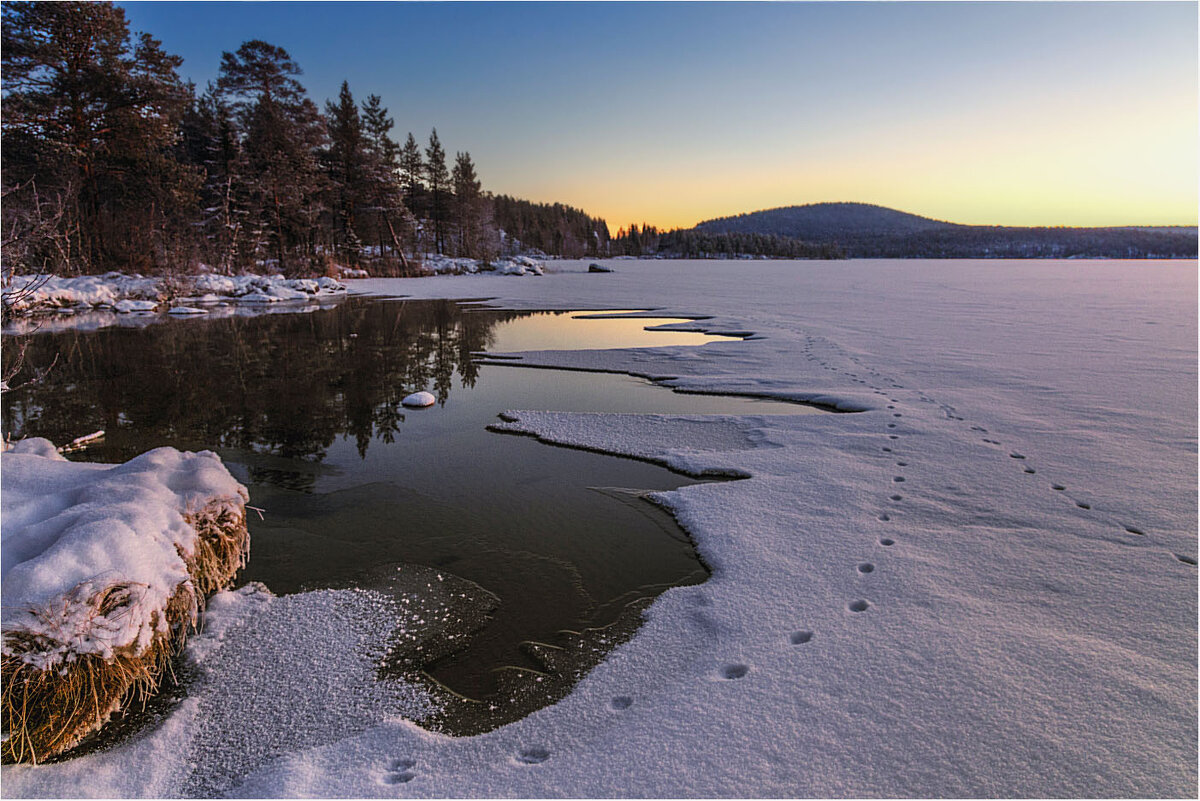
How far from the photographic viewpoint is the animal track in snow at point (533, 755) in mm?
2334

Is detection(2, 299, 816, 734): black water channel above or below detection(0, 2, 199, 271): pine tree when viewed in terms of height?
below

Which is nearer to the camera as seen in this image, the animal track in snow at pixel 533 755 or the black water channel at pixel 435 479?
the animal track in snow at pixel 533 755

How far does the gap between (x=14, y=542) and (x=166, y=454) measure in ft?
4.18

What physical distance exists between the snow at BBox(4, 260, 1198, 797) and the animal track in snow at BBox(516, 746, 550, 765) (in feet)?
0.04

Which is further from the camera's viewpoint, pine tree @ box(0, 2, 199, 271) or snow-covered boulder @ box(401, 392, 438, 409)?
pine tree @ box(0, 2, 199, 271)

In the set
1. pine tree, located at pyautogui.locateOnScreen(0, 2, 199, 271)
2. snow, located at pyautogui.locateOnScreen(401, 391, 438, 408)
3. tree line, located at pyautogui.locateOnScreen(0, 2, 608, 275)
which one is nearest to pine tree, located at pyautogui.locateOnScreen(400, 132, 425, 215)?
tree line, located at pyautogui.locateOnScreen(0, 2, 608, 275)

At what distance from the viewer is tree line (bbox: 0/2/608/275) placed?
2225cm

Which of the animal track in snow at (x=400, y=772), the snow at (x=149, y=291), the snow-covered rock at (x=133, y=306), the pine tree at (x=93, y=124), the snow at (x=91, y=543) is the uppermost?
the pine tree at (x=93, y=124)

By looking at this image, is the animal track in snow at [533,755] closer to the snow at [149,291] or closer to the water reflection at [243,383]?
the water reflection at [243,383]

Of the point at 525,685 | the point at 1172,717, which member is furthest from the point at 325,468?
the point at 1172,717

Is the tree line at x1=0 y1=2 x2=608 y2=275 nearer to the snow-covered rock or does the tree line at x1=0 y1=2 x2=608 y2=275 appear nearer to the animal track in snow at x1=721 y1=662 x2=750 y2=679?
the snow-covered rock

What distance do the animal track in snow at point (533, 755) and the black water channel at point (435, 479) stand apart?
0.28 m

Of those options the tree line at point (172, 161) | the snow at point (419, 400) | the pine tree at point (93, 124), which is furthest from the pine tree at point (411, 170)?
the snow at point (419, 400)

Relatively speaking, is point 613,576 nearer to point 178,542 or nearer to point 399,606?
point 399,606
